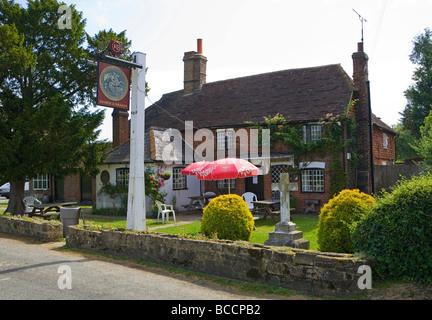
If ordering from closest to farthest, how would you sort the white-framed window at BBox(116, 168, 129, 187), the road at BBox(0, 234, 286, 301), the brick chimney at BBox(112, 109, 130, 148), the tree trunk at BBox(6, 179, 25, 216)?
the road at BBox(0, 234, 286, 301) < the tree trunk at BBox(6, 179, 25, 216) < the white-framed window at BBox(116, 168, 129, 187) < the brick chimney at BBox(112, 109, 130, 148)

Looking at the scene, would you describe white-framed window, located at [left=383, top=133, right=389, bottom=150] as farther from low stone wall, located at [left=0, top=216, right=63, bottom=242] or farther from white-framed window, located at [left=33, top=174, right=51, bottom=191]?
white-framed window, located at [left=33, top=174, right=51, bottom=191]

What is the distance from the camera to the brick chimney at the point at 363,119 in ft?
64.1

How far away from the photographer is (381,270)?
586cm

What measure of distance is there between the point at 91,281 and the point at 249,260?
2926 mm

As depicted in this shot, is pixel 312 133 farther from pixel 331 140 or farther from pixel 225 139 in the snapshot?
pixel 225 139

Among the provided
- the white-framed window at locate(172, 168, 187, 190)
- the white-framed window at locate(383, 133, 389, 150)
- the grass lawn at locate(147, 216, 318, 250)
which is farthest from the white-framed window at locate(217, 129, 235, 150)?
the white-framed window at locate(383, 133, 389, 150)

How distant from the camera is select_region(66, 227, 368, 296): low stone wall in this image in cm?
597

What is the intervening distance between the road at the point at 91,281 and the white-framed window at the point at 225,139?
42.3 ft

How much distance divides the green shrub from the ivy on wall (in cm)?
1202

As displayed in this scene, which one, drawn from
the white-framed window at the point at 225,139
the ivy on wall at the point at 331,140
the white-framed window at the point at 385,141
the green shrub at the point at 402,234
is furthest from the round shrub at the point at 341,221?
the white-framed window at the point at 385,141

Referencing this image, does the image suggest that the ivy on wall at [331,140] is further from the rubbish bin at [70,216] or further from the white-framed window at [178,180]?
the rubbish bin at [70,216]
